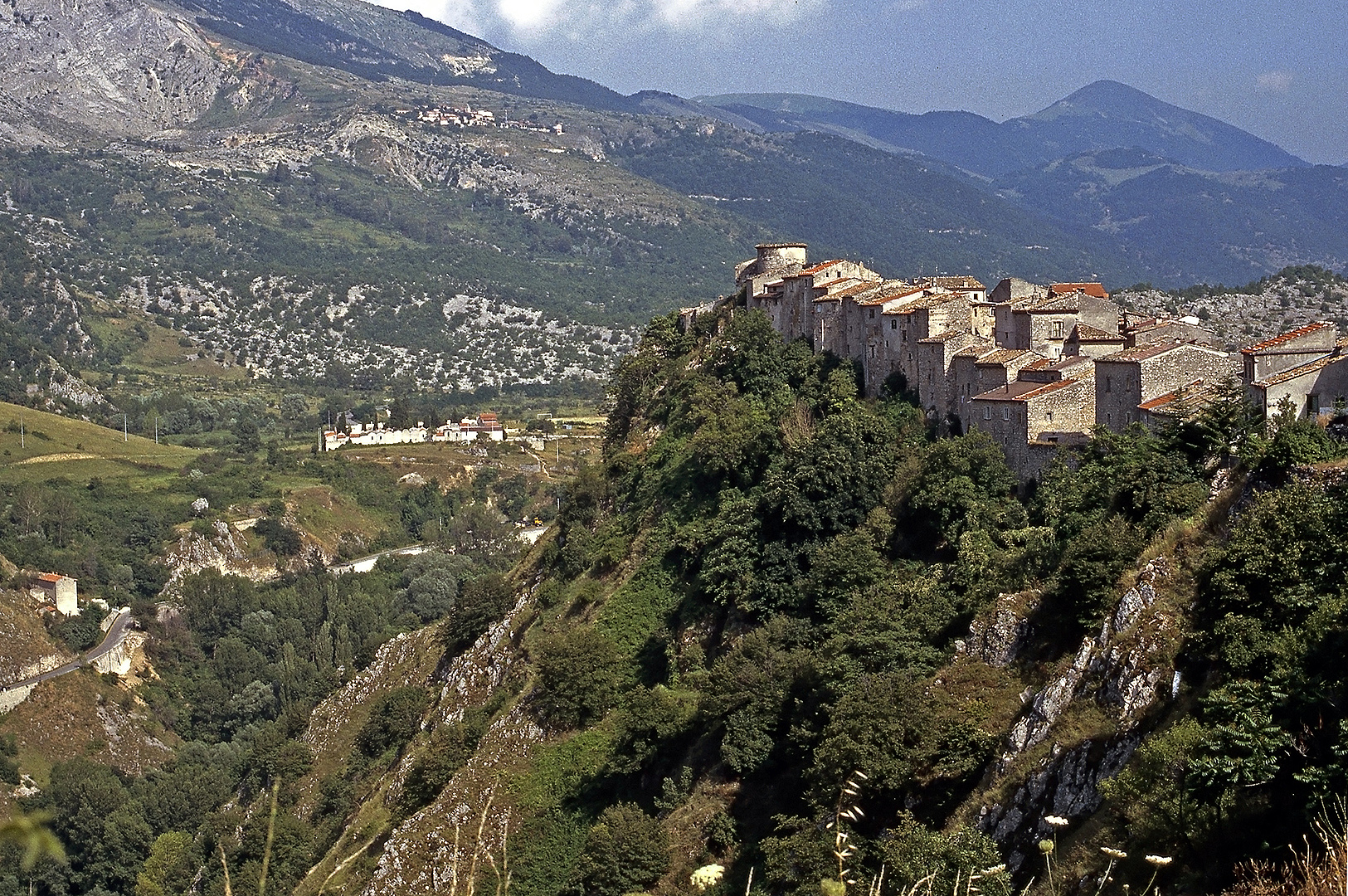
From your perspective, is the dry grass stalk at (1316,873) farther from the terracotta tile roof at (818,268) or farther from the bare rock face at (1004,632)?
the terracotta tile roof at (818,268)

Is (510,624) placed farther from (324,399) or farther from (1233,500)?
(324,399)

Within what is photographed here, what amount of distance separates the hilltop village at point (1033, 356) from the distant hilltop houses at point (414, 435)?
9461 centimetres

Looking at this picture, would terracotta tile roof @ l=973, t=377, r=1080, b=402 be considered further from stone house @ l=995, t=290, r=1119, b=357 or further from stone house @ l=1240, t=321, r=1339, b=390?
stone house @ l=1240, t=321, r=1339, b=390

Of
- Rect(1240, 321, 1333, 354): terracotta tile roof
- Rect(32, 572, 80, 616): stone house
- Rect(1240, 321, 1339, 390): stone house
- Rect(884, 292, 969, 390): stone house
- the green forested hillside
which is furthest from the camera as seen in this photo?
Rect(32, 572, 80, 616): stone house

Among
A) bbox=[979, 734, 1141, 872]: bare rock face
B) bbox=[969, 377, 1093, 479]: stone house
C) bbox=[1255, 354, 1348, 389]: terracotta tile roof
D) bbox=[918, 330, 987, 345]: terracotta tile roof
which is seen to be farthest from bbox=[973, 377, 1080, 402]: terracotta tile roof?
bbox=[979, 734, 1141, 872]: bare rock face

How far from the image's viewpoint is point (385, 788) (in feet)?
161

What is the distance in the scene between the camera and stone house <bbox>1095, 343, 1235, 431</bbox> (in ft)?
104

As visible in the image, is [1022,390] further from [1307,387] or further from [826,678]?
[826,678]

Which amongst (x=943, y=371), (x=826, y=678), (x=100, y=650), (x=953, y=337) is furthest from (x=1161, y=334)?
(x=100, y=650)

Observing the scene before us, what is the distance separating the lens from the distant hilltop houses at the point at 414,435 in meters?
144

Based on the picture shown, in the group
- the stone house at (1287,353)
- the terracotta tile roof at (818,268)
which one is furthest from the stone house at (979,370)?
the terracotta tile roof at (818,268)

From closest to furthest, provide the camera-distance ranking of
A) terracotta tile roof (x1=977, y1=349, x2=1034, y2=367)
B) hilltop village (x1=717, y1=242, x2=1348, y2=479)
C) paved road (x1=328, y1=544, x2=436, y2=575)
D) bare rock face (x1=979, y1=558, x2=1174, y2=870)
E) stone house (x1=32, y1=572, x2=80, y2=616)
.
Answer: bare rock face (x1=979, y1=558, x2=1174, y2=870), hilltop village (x1=717, y1=242, x2=1348, y2=479), terracotta tile roof (x1=977, y1=349, x2=1034, y2=367), stone house (x1=32, y1=572, x2=80, y2=616), paved road (x1=328, y1=544, x2=436, y2=575)

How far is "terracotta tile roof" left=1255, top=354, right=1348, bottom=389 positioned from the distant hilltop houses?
11762 centimetres

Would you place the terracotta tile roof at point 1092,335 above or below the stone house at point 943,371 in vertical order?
above
